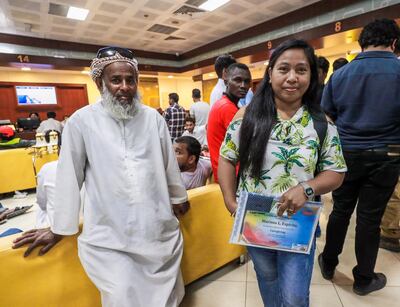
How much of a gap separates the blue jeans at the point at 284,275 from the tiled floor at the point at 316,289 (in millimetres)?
640

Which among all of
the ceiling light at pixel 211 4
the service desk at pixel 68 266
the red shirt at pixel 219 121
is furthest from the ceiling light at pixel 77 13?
the service desk at pixel 68 266

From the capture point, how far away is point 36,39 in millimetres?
6344

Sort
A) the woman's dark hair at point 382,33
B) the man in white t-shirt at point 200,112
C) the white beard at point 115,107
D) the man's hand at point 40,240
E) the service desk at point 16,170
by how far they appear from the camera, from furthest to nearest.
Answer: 1. the man in white t-shirt at point 200,112
2. the service desk at point 16,170
3. the woman's dark hair at point 382,33
4. the white beard at point 115,107
5. the man's hand at point 40,240

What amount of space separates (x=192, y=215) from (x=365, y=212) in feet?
3.40

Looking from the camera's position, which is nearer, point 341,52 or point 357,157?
point 357,157

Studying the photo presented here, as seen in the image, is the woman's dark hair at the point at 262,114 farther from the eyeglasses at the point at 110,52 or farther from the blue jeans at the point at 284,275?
the eyeglasses at the point at 110,52

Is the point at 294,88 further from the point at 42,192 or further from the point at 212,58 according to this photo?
the point at 212,58

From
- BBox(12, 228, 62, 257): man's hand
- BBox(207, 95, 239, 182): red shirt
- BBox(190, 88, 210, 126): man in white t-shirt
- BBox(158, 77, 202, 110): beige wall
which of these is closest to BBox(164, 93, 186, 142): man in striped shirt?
BBox(190, 88, 210, 126): man in white t-shirt

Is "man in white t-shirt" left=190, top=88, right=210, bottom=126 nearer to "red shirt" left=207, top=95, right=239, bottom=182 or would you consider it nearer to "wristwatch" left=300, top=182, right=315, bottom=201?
"red shirt" left=207, top=95, right=239, bottom=182

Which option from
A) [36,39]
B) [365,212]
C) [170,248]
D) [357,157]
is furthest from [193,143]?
[36,39]

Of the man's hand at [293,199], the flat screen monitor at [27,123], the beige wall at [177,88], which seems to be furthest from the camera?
the beige wall at [177,88]

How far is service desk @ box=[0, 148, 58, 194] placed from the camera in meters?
3.71

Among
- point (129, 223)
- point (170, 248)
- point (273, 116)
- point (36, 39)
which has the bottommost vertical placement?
point (170, 248)

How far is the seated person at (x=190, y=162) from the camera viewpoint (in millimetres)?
1775
